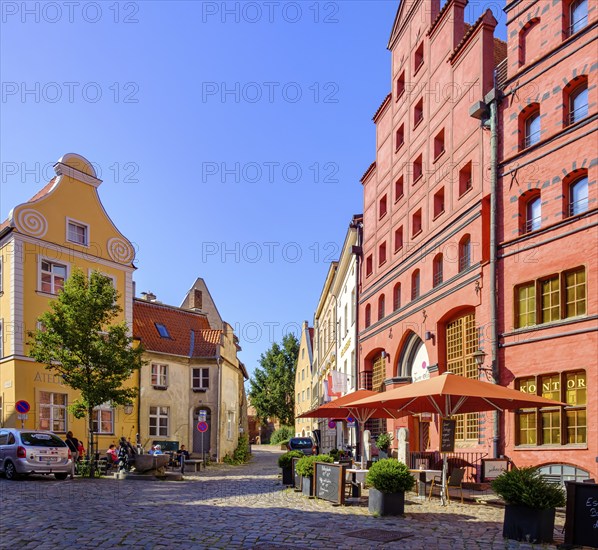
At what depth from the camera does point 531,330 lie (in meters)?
18.3

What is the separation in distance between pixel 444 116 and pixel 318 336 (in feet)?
122

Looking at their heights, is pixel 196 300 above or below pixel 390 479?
above

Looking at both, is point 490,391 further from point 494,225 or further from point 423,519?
point 494,225

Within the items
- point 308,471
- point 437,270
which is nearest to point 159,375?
point 437,270

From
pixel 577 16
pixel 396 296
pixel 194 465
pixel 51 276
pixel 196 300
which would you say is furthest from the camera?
pixel 196 300

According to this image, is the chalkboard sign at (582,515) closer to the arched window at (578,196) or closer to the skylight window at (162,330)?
the arched window at (578,196)

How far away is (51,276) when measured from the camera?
30906mm

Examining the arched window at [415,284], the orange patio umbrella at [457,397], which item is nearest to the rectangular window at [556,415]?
the orange patio umbrella at [457,397]

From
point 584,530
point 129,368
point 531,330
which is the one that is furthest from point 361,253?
point 584,530

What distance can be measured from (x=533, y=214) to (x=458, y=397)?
21.7 ft

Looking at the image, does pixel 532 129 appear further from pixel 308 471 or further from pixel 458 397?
pixel 308 471

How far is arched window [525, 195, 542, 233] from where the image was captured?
19.0 metres

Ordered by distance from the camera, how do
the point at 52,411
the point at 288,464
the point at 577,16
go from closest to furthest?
the point at 577,16
the point at 288,464
the point at 52,411

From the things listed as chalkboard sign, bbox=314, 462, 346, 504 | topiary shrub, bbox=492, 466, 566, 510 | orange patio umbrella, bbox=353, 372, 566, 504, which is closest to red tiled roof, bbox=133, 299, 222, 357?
chalkboard sign, bbox=314, 462, 346, 504
